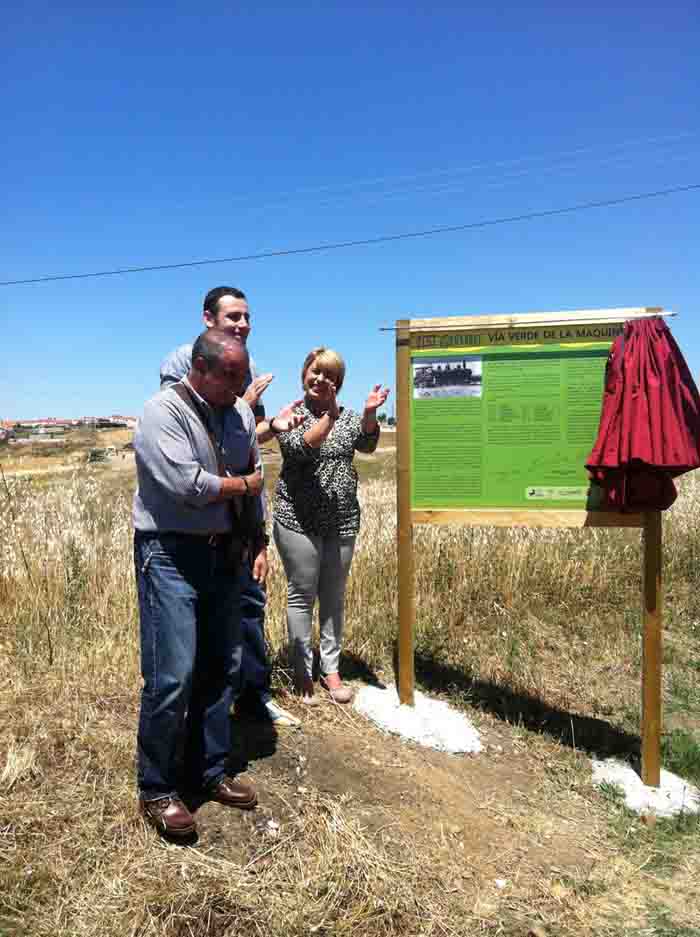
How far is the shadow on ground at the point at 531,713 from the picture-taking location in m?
4.34

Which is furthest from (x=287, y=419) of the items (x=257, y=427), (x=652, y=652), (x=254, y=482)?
(x=652, y=652)

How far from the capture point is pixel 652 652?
389 centimetres

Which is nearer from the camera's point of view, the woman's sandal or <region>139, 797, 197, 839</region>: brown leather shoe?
<region>139, 797, 197, 839</region>: brown leather shoe

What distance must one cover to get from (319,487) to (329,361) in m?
0.74

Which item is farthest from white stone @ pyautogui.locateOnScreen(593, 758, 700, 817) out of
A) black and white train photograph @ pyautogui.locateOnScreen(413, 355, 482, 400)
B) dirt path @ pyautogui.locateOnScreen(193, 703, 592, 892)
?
black and white train photograph @ pyautogui.locateOnScreen(413, 355, 482, 400)

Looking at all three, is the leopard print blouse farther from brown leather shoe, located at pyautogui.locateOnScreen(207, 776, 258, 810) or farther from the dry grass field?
brown leather shoe, located at pyautogui.locateOnScreen(207, 776, 258, 810)

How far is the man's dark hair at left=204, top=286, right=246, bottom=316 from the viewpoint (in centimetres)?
366

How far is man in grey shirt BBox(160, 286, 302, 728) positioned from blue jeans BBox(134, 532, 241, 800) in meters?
0.23

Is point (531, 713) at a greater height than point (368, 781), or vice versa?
point (368, 781)

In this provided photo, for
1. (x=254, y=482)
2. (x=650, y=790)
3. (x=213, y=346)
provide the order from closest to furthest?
1. (x=213, y=346)
2. (x=254, y=482)
3. (x=650, y=790)

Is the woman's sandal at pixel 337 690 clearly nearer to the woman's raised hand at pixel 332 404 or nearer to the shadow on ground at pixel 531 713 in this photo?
the shadow on ground at pixel 531 713

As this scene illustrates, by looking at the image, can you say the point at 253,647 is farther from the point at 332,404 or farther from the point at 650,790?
the point at 650,790

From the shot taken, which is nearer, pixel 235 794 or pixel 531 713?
pixel 235 794

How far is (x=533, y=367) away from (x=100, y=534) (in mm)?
4310
